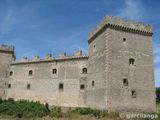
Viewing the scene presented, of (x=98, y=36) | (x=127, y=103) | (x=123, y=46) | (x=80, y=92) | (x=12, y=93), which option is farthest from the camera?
(x=12, y=93)

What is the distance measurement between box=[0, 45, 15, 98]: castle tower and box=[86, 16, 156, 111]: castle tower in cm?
1542

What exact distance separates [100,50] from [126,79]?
410cm

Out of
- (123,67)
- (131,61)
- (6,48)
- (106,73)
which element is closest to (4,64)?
(6,48)

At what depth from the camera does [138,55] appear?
54.5ft

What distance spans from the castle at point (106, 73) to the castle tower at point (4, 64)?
12.5 ft

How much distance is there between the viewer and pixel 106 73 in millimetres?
15164

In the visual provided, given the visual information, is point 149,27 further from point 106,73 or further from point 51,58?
point 51,58

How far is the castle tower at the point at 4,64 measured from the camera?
25.5m

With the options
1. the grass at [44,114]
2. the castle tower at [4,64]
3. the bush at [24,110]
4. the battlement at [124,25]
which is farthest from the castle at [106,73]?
the bush at [24,110]

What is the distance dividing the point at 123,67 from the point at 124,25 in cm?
448

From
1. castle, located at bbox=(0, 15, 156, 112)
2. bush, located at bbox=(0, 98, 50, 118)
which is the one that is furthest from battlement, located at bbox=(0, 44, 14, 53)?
bush, located at bbox=(0, 98, 50, 118)

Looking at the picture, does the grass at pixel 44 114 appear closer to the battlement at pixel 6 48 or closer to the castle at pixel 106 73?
the castle at pixel 106 73

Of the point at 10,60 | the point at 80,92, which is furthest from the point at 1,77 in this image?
the point at 80,92

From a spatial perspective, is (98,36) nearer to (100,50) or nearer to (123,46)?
(100,50)
